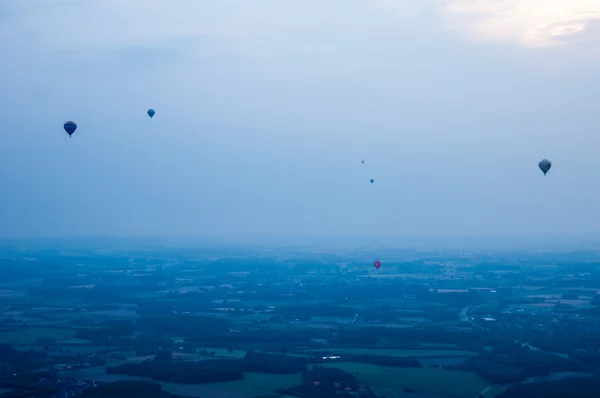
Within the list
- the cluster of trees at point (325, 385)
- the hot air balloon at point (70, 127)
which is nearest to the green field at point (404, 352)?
the cluster of trees at point (325, 385)

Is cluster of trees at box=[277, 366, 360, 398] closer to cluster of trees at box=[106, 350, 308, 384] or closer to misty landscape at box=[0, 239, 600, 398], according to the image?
misty landscape at box=[0, 239, 600, 398]

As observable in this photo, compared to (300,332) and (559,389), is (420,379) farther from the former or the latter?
(300,332)

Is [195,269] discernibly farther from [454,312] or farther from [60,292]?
[454,312]

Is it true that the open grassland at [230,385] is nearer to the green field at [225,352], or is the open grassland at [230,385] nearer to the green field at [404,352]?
the green field at [225,352]

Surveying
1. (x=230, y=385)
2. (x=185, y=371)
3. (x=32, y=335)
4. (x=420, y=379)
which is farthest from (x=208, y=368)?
(x=32, y=335)

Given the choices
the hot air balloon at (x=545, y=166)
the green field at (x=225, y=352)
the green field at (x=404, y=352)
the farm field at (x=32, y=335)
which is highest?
the hot air balloon at (x=545, y=166)

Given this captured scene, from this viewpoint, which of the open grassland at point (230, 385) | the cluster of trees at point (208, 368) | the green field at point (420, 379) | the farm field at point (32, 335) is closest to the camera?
the open grassland at point (230, 385)
